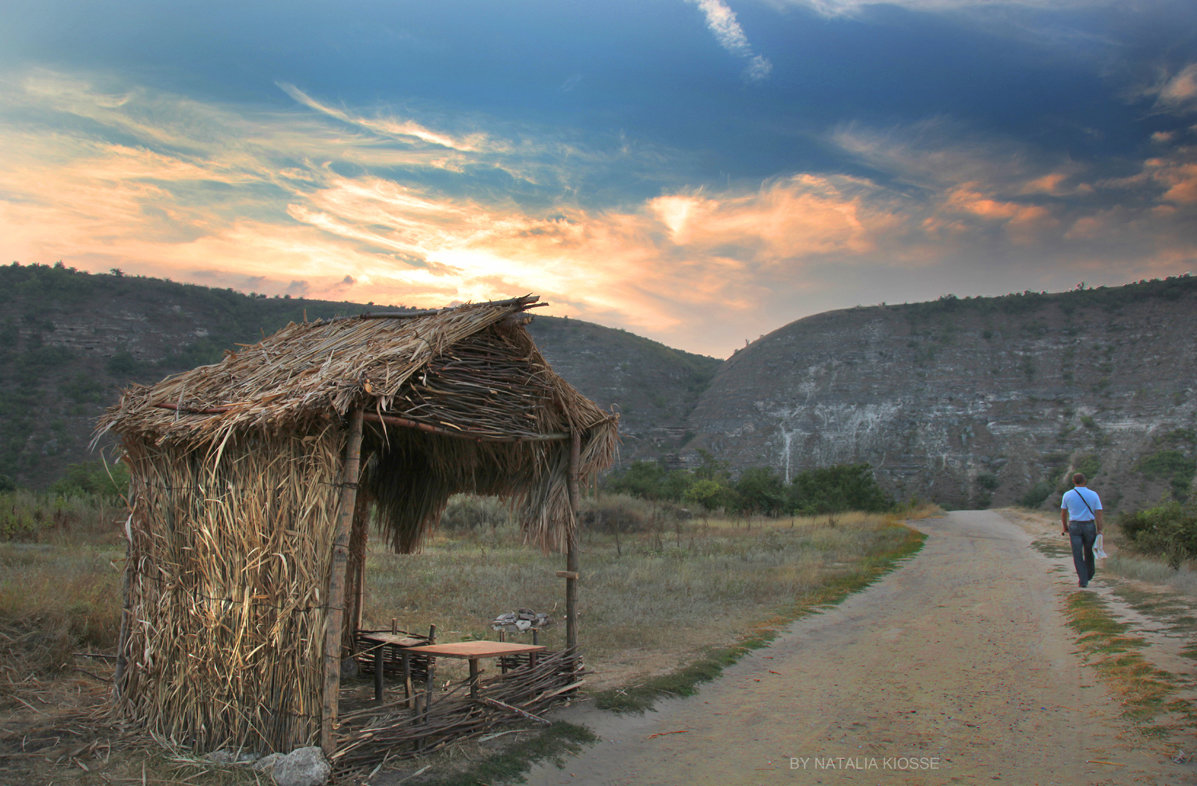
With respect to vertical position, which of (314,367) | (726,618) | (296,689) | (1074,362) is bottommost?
(726,618)

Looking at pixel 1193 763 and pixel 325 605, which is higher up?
pixel 325 605

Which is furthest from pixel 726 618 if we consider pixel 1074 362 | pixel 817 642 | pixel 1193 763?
pixel 1074 362

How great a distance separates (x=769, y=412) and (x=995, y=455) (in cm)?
1400

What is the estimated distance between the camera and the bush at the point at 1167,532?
12.8 meters

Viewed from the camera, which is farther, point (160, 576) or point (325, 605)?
point (160, 576)

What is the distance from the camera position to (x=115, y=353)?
3412cm

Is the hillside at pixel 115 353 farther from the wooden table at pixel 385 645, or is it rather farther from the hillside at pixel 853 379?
the wooden table at pixel 385 645

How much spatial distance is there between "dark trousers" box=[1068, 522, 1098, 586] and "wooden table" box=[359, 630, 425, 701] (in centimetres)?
892

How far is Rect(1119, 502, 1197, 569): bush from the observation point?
12.8 meters

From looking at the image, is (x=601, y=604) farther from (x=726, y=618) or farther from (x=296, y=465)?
(x=296, y=465)

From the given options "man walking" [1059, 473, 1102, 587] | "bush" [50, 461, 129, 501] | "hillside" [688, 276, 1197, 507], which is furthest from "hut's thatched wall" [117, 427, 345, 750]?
"hillside" [688, 276, 1197, 507]

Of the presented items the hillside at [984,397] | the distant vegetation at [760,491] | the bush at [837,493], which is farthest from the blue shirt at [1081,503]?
the hillside at [984,397]

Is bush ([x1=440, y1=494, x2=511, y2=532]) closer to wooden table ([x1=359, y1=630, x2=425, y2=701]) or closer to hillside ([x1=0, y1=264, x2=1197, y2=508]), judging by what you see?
hillside ([x1=0, y1=264, x2=1197, y2=508])

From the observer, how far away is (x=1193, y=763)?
4.38m
